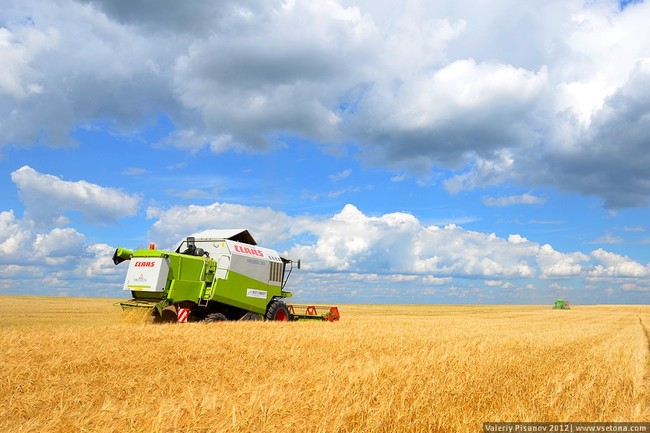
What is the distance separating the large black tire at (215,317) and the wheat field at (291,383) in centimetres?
417

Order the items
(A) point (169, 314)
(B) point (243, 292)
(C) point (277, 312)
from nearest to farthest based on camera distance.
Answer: (A) point (169, 314)
(B) point (243, 292)
(C) point (277, 312)

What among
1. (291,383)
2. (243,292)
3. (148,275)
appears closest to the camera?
(291,383)

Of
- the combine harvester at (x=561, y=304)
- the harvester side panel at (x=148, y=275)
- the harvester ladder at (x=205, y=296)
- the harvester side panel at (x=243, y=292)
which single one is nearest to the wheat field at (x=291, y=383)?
the harvester side panel at (x=148, y=275)

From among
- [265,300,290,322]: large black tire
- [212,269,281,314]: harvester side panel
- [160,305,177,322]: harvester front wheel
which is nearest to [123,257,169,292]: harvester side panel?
[160,305,177,322]: harvester front wheel

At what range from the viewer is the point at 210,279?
66.6 ft

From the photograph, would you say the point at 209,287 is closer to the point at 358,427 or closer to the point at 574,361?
the point at 574,361

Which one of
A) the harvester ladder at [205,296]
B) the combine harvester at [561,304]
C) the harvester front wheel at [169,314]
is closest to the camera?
the harvester front wheel at [169,314]

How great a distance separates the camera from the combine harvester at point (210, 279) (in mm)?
18734

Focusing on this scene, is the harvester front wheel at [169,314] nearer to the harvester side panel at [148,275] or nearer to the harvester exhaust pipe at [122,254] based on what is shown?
the harvester side panel at [148,275]

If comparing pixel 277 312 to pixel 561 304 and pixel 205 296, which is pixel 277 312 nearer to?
pixel 205 296

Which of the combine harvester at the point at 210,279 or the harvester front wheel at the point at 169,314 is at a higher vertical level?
the combine harvester at the point at 210,279

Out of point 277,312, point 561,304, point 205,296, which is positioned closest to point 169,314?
point 205,296

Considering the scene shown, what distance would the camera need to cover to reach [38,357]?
1053cm

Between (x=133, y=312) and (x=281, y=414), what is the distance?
14.5 metres
